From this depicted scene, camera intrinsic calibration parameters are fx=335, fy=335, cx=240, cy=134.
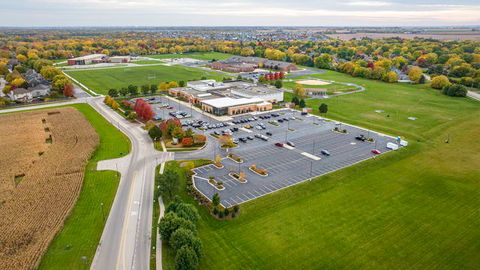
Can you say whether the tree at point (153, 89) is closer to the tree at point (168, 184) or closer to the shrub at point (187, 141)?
the shrub at point (187, 141)

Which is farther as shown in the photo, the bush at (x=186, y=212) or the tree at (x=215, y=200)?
the tree at (x=215, y=200)

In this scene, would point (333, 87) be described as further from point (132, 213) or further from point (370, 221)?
point (132, 213)

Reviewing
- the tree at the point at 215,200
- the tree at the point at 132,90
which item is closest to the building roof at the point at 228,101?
the tree at the point at 132,90

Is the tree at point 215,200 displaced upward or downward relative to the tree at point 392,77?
downward

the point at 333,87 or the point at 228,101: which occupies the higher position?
the point at 228,101

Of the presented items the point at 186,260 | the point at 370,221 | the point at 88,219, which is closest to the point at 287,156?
Result: the point at 370,221

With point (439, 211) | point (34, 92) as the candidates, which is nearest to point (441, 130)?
point (439, 211)

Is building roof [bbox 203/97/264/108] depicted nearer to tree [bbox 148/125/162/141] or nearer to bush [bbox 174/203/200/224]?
tree [bbox 148/125/162/141]

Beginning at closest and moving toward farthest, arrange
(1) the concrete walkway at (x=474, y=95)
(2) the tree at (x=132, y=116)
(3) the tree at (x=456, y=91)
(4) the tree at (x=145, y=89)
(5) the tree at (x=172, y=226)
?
1. (5) the tree at (x=172, y=226)
2. (2) the tree at (x=132, y=116)
3. (4) the tree at (x=145, y=89)
4. (1) the concrete walkway at (x=474, y=95)
5. (3) the tree at (x=456, y=91)
